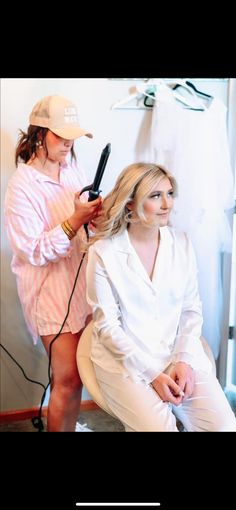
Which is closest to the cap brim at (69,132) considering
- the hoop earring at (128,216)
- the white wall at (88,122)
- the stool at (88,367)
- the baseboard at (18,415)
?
the white wall at (88,122)

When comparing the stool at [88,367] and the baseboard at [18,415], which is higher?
the stool at [88,367]

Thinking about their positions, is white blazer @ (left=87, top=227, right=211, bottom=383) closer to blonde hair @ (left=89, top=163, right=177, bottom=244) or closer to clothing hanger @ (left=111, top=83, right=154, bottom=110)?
blonde hair @ (left=89, top=163, right=177, bottom=244)

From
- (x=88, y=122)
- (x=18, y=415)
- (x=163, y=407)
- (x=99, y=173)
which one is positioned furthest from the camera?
(x=18, y=415)

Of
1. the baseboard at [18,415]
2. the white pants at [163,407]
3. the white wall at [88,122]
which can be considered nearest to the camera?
the white pants at [163,407]

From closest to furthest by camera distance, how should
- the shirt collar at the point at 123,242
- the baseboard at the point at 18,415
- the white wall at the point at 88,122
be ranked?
the shirt collar at the point at 123,242
the white wall at the point at 88,122
the baseboard at the point at 18,415

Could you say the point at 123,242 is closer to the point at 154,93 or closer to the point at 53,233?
the point at 53,233

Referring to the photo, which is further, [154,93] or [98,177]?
[154,93]

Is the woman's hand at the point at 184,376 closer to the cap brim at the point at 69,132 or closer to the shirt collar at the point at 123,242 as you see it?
the shirt collar at the point at 123,242

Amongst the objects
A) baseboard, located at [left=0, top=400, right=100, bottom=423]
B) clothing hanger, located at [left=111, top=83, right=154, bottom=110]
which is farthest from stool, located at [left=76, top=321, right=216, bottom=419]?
clothing hanger, located at [left=111, top=83, right=154, bottom=110]

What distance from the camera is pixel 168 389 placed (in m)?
0.96

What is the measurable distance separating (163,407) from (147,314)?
212mm

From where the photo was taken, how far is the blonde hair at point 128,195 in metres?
0.98

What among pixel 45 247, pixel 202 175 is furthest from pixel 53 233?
pixel 202 175
